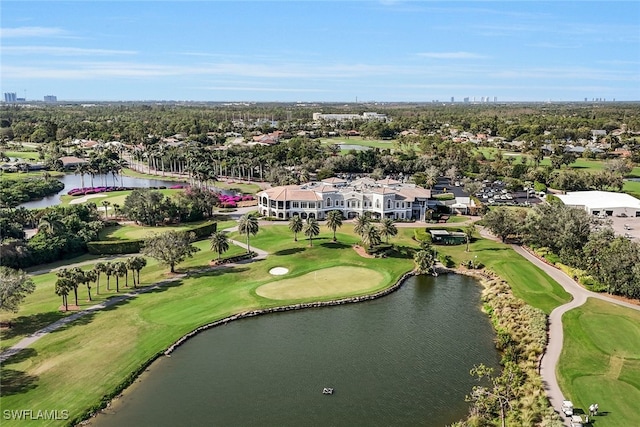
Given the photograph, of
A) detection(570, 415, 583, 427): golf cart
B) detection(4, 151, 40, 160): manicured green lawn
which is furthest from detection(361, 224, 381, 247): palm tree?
detection(4, 151, 40, 160): manicured green lawn

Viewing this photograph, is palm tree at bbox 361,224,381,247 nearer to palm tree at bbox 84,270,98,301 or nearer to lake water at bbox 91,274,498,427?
lake water at bbox 91,274,498,427

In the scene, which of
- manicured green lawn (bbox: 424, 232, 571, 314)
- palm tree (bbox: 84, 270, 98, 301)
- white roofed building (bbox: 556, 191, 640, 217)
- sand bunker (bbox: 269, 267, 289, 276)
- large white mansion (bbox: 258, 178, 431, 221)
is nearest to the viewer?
palm tree (bbox: 84, 270, 98, 301)

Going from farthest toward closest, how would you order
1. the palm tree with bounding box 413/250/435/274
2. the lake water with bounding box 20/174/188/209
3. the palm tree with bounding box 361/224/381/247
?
1. the lake water with bounding box 20/174/188/209
2. the palm tree with bounding box 361/224/381/247
3. the palm tree with bounding box 413/250/435/274

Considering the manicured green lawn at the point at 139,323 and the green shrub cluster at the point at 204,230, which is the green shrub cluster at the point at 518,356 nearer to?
the manicured green lawn at the point at 139,323

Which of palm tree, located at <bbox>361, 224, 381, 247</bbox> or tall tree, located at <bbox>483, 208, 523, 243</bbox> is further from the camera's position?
tall tree, located at <bbox>483, 208, 523, 243</bbox>

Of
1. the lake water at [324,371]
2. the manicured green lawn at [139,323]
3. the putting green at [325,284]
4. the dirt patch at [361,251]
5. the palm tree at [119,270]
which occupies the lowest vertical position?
the lake water at [324,371]

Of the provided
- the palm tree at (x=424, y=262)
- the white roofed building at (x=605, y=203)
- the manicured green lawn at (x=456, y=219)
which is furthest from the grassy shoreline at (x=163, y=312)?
the white roofed building at (x=605, y=203)
